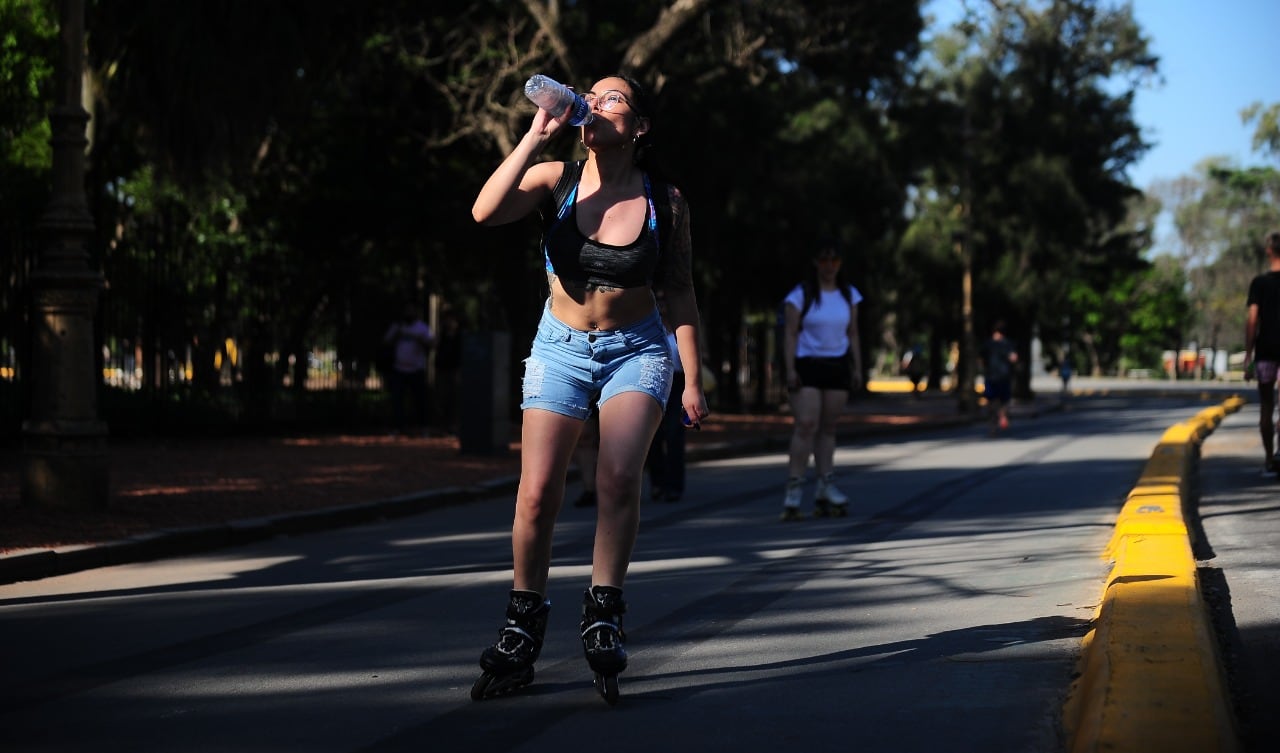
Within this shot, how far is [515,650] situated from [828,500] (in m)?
6.30

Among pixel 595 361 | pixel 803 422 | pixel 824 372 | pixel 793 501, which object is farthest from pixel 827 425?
pixel 595 361

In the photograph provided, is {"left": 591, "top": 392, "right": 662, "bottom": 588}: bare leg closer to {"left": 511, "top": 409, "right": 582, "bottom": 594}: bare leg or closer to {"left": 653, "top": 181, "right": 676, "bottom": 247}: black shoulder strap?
{"left": 511, "top": 409, "right": 582, "bottom": 594}: bare leg

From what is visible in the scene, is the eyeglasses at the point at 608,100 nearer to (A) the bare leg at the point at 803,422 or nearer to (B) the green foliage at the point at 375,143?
(A) the bare leg at the point at 803,422

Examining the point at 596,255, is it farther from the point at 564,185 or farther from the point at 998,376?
the point at 998,376

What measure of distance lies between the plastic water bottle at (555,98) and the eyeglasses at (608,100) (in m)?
0.18

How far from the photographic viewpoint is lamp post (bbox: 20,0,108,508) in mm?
10031

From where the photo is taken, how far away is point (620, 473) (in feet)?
16.2

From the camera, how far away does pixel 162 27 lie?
18.7 meters

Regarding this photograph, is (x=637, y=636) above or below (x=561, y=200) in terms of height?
below

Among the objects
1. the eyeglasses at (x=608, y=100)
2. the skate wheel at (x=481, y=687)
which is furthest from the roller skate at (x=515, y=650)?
the eyeglasses at (x=608, y=100)

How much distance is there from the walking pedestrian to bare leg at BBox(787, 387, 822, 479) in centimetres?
553

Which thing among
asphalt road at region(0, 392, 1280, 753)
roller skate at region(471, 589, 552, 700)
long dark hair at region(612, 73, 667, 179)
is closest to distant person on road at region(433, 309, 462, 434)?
asphalt road at region(0, 392, 1280, 753)

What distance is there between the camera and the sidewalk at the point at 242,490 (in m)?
9.11

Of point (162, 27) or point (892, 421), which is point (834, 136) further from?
point (162, 27)
